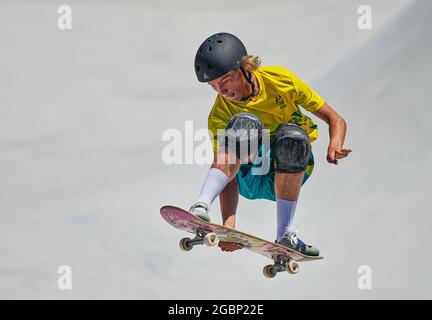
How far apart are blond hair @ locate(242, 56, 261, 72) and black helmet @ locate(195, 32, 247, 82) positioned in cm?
12

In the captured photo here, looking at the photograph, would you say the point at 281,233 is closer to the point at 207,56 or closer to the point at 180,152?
the point at 180,152

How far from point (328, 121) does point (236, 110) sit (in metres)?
1.08

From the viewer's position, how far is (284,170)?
34.3 ft

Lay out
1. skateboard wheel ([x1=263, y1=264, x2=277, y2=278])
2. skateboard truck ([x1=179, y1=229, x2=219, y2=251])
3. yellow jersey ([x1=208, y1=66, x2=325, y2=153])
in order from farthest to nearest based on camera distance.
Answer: skateboard wheel ([x1=263, y1=264, x2=277, y2=278]), yellow jersey ([x1=208, y1=66, x2=325, y2=153]), skateboard truck ([x1=179, y1=229, x2=219, y2=251])

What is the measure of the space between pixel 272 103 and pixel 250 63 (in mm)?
526

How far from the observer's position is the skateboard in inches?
386

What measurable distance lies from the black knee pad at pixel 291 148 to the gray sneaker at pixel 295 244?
0.77 m

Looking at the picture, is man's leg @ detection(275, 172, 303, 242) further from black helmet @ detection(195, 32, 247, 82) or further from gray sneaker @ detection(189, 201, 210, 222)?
black helmet @ detection(195, 32, 247, 82)

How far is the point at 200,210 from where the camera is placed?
10.0 m

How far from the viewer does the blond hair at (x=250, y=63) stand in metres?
10.3

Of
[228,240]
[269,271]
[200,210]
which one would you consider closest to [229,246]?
[228,240]

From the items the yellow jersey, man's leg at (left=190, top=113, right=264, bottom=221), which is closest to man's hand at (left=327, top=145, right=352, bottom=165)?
the yellow jersey

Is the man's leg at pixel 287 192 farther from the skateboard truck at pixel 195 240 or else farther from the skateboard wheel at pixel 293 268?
the skateboard truck at pixel 195 240

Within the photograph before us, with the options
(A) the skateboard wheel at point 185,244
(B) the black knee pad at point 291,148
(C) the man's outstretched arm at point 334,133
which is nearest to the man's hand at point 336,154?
(C) the man's outstretched arm at point 334,133
